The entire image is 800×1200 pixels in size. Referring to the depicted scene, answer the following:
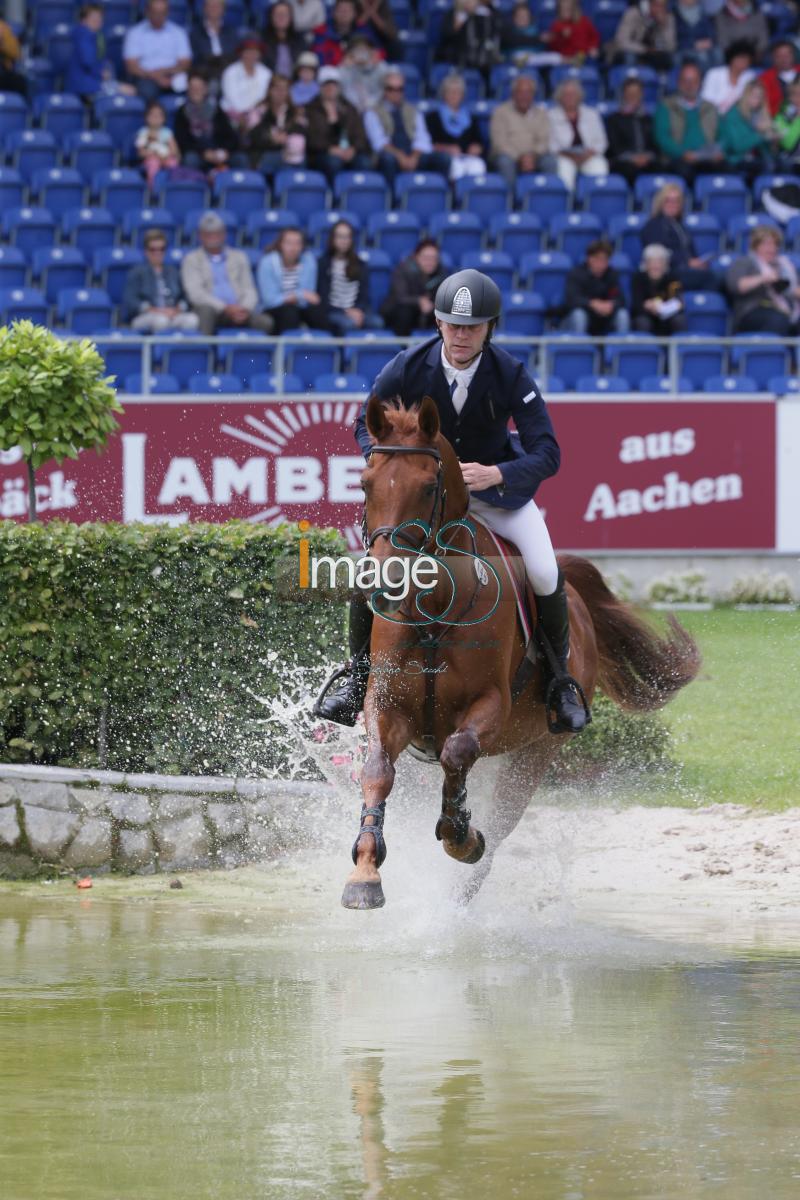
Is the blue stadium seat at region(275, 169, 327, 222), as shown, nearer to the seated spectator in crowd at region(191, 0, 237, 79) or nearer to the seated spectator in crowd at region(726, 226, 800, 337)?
the seated spectator in crowd at region(191, 0, 237, 79)

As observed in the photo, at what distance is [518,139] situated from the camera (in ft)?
61.4

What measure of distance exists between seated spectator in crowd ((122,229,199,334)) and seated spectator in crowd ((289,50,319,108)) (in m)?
3.13

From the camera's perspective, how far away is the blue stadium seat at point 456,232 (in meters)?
17.8

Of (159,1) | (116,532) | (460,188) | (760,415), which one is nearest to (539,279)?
(460,188)

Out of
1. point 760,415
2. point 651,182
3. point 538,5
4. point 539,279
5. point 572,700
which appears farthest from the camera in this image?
point 538,5

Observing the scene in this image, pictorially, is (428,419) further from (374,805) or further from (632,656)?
(632,656)

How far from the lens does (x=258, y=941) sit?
276 inches

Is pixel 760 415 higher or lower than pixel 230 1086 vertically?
higher

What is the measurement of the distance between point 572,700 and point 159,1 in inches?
520

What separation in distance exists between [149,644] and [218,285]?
26.1ft

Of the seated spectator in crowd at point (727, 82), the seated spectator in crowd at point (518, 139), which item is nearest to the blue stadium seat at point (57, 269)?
the seated spectator in crowd at point (518, 139)

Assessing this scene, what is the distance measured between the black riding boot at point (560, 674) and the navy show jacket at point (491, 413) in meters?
0.51

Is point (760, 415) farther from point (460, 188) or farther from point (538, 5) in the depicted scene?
point (538, 5)

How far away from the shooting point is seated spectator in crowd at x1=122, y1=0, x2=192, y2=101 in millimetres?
18672
